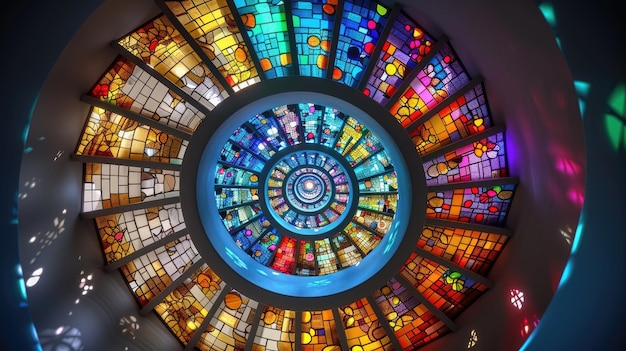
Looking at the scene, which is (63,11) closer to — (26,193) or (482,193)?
(26,193)

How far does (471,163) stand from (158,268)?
6.50 meters

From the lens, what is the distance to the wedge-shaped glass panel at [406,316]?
797cm

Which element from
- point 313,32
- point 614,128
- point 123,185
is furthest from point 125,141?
point 614,128

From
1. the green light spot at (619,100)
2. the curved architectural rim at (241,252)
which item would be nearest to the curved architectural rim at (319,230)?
the curved architectural rim at (241,252)

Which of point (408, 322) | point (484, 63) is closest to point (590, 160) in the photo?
point (484, 63)

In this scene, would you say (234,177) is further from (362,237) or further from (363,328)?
(363,328)

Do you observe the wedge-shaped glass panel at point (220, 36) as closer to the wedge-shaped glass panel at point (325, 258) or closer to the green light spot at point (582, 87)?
the wedge-shaped glass panel at point (325, 258)

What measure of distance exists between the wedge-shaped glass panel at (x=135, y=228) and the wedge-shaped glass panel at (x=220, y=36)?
302 centimetres

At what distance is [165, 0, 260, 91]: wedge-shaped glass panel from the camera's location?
630cm

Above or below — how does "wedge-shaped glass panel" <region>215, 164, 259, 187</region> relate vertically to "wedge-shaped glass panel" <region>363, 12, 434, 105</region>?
below

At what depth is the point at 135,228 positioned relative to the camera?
779cm

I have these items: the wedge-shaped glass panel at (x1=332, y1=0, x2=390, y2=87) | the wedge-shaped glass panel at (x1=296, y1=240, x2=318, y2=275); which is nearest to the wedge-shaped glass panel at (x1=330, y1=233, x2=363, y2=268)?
the wedge-shaped glass panel at (x1=296, y1=240, x2=318, y2=275)

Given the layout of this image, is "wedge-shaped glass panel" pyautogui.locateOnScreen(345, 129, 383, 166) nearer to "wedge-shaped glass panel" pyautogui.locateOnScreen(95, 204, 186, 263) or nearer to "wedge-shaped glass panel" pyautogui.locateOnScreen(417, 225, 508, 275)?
"wedge-shaped glass panel" pyautogui.locateOnScreen(417, 225, 508, 275)

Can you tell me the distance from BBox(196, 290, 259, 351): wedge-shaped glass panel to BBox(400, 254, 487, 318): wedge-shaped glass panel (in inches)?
132
